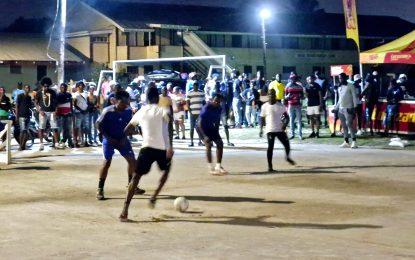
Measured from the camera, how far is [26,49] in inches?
2291

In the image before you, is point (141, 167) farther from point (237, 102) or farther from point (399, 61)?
point (237, 102)

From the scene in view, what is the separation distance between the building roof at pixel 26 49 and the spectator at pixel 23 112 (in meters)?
35.7

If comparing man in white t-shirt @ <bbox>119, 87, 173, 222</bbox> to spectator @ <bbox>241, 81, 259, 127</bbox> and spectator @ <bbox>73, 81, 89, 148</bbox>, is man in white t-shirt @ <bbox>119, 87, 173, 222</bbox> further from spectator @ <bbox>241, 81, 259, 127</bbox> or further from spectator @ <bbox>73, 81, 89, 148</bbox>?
spectator @ <bbox>241, 81, 259, 127</bbox>

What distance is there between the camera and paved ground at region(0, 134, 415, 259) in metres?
7.75

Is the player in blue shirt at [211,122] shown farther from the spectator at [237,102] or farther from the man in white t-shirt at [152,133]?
the spectator at [237,102]

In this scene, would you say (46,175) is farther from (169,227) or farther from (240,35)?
(240,35)

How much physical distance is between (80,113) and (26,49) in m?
38.6

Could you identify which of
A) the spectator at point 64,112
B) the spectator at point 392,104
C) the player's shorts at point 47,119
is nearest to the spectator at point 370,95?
the spectator at point 392,104

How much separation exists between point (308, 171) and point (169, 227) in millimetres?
6518

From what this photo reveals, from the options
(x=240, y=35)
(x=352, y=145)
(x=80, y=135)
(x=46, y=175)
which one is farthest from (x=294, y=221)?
(x=240, y=35)

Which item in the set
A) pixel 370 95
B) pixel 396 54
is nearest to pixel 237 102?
pixel 370 95

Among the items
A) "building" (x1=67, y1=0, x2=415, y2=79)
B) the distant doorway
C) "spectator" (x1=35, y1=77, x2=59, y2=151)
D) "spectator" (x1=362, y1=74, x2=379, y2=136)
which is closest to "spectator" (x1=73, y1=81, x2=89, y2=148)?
"spectator" (x1=35, y1=77, x2=59, y2=151)

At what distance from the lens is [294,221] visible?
9469 millimetres

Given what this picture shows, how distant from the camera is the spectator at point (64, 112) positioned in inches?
817
